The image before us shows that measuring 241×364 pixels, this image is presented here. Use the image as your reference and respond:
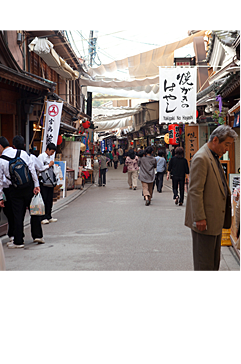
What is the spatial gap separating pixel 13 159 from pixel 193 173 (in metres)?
4.11

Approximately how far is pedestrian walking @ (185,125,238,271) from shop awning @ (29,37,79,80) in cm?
1120

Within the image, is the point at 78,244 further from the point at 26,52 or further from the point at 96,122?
the point at 96,122

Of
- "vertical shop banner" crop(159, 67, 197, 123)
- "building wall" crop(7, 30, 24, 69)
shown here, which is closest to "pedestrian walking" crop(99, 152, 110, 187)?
"vertical shop banner" crop(159, 67, 197, 123)

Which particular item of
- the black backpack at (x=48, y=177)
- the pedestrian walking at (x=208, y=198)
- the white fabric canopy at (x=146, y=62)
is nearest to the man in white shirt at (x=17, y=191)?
the black backpack at (x=48, y=177)

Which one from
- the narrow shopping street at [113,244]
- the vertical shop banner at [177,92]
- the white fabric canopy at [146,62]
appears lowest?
the narrow shopping street at [113,244]

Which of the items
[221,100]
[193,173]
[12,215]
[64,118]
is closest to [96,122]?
[64,118]

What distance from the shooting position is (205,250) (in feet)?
14.8

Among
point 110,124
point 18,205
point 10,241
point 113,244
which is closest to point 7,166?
point 18,205

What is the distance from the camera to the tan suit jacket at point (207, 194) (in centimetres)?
436

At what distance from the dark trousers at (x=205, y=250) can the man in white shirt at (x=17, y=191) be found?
4032 millimetres

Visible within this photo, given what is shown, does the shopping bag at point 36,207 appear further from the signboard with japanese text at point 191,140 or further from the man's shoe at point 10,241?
the signboard with japanese text at point 191,140

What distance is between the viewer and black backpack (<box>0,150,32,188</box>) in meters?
7.36

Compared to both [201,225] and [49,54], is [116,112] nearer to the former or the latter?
[49,54]

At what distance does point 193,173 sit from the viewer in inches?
176
